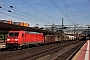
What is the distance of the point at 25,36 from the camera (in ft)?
103

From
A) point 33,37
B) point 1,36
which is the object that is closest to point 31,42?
point 33,37

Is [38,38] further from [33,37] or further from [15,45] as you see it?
[15,45]

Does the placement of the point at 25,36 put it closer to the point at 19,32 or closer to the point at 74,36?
the point at 19,32

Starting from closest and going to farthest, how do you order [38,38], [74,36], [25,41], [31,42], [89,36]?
1. [25,41]
2. [31,42]
3. [38,38]
4. [74,36]
5. [89,36]

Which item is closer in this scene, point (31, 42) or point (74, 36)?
point (31, 42)

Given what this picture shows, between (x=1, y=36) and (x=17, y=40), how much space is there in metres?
59.9

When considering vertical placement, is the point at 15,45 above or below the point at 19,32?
below

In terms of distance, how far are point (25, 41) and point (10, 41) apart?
3.45 metres

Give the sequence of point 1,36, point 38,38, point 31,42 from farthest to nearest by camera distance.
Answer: point 1,36 < point 38,38 < point 31,42

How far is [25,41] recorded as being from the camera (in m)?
31.3

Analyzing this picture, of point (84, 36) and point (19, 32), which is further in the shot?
point (84, 36)

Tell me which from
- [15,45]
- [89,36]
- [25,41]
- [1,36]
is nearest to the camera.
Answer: [15,45]

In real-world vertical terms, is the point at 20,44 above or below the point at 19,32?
below

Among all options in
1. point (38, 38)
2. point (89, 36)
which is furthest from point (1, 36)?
point (89, 36)
